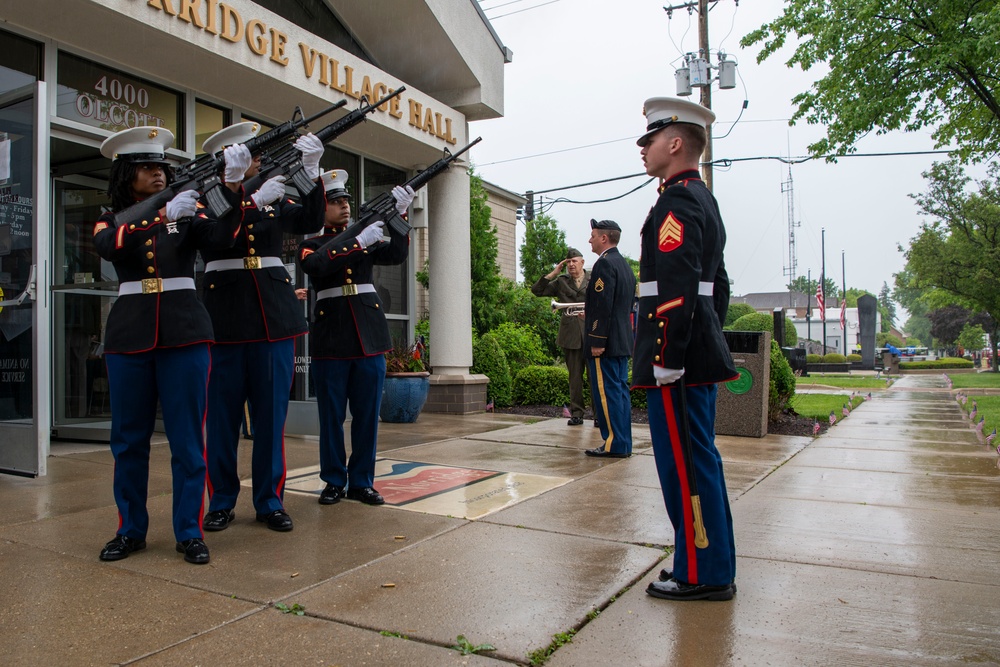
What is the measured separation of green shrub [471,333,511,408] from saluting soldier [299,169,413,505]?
6.28 m

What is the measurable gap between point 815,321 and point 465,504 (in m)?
61.8

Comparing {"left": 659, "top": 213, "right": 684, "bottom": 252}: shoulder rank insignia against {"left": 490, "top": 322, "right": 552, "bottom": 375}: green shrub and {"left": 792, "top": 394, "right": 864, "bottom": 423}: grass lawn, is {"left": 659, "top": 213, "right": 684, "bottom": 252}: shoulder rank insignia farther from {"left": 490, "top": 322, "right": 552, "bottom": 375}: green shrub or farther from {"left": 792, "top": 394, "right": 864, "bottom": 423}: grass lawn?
{"left": 490, "top": 322, "right": 552, "bottom": 375}: green shrub

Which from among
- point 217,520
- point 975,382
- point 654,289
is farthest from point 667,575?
point 975,382

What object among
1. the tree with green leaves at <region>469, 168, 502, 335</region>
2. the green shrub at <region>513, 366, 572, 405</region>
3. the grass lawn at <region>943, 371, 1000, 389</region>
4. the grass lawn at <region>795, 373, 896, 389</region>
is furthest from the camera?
the grass lawn at <region>943, 371, 1000, 389</region>

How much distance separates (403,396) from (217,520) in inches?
188

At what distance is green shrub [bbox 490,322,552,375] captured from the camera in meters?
12.7

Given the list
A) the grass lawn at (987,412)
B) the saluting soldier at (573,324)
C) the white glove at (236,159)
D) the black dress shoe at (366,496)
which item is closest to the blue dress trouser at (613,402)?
the saluting soldier at (573,324)

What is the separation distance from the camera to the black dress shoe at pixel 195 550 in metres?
3.51

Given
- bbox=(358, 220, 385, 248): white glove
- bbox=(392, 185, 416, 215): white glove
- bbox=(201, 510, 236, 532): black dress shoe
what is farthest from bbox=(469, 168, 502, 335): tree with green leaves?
bbox=(201, 510, 236, 532): black dress shoe

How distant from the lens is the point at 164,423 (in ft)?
11.9

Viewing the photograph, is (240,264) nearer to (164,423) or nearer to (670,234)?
(164,423)

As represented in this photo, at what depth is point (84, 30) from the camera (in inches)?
240

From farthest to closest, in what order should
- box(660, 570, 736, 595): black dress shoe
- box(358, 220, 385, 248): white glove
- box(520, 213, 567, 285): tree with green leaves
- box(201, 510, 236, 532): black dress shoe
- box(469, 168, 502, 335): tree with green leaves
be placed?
box(520, 213, 567, 285): tree with green leaves → box(469, 168, 502, 335): tree with green leaves → box(358, 220, 385, 248): white glove → box(201, 510, 236, 532): black dress shoe → box(660, 570, 736, 595): black dress shoe

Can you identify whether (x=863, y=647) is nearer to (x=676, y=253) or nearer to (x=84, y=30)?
(x=676, y=253)
